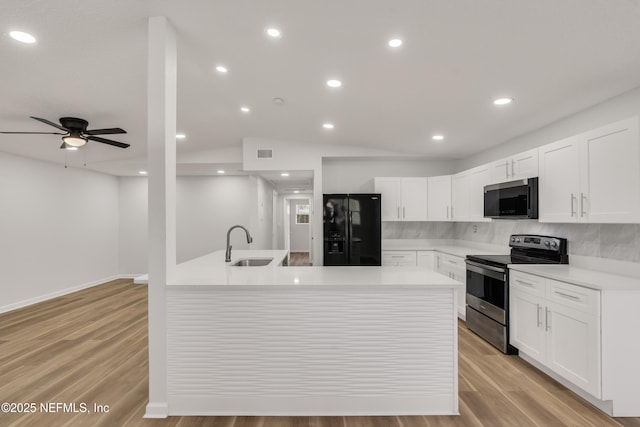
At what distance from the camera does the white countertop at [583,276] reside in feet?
7.14

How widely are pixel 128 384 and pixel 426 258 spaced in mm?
4053

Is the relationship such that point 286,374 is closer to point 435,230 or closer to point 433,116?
point 433,116

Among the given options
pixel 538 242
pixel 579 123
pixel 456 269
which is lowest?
pixel 456 269

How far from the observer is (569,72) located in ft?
7.73

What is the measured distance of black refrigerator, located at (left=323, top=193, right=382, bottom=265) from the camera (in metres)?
4.91

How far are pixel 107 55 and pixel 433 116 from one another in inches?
122

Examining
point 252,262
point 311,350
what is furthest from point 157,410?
point 252,262

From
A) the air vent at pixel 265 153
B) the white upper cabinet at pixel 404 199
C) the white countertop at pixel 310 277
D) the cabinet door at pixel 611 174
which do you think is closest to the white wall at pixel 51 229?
the air vent at pixel 265 153

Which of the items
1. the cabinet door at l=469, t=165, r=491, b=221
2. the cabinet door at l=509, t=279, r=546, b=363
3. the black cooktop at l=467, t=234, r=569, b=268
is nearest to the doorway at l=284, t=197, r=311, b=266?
the cabinet door at l=469, t=165, r=491, b=221

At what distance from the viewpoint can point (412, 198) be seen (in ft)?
16.9

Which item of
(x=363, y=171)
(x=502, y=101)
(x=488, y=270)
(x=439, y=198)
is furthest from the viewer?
(x=363, y=171)

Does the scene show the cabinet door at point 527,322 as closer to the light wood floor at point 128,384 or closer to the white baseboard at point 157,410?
the light wood floor at point 128,384

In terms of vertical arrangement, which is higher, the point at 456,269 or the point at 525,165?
the point at 525,165

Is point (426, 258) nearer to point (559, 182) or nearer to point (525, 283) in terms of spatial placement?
point (525, 283)
